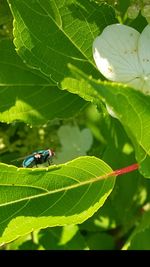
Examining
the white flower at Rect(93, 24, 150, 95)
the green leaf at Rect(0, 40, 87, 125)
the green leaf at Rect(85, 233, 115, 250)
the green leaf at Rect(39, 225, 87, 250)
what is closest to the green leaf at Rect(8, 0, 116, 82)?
the white flower at Rect(93, 24, 150, 95)

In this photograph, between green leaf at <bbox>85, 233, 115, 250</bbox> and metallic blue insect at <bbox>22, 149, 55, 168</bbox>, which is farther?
green leaf at <bbox>85, 233, 115, 250</bbox>

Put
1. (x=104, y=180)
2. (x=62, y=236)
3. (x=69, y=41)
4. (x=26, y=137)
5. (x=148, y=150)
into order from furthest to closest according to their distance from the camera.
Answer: (x=62, y=236) → (x=26, y=137) → (x=69, y=41) → (x=104, y=180) → (x=148, y=150)

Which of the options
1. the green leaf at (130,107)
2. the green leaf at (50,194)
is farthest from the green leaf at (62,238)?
the green leaf at (130,107)

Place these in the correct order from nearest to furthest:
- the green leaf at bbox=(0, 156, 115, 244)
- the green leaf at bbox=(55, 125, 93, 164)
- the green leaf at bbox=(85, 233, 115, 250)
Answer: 1. the green leaf at bbox=(0, 156, 115, 244)
2. the green leaf at bbox=(55, 125, 93, 164)
3. the green leaf at bbox=(85, 233, 115, 250)

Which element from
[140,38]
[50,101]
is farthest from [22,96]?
[140,38]

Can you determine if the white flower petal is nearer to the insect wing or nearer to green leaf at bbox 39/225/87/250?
the insect wing

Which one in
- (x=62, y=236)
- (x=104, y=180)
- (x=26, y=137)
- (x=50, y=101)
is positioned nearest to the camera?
(x=104, y=180)

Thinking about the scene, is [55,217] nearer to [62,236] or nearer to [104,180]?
[104,180]

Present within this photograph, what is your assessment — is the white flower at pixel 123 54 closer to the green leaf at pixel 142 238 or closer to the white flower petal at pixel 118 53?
the white flower petal at pixel 118 53
